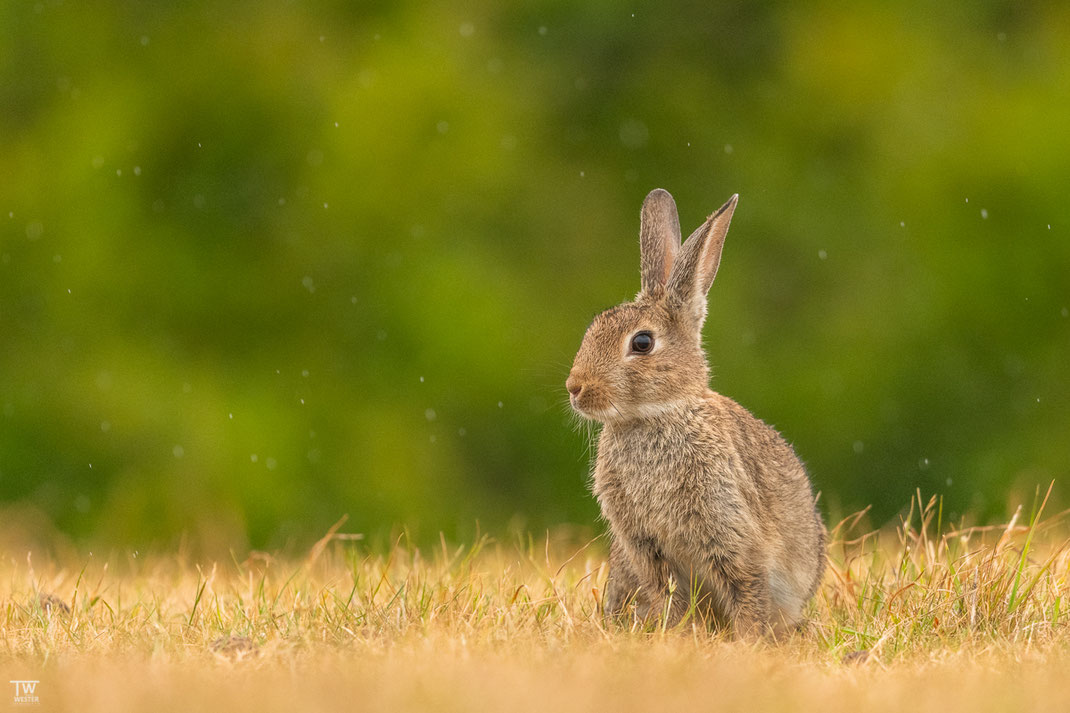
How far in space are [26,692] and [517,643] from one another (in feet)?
4.63

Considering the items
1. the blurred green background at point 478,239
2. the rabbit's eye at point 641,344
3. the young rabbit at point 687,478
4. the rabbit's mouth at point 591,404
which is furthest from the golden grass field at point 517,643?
the blurred green background at point 478,239

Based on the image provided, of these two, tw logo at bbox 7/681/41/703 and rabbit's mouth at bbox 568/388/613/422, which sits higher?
rabbit's mouth at bbox 568/388/613/422

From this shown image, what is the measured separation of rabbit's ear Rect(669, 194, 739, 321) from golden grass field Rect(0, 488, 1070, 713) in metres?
1.15

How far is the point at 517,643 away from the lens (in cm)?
439

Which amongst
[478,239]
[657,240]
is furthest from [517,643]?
[478,239]

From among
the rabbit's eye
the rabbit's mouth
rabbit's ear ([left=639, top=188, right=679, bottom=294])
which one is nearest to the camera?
the rabbit's mouth

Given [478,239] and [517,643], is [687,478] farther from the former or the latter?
[478,239]

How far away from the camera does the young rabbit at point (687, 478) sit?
16.9ft

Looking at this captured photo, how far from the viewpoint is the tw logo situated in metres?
3.59

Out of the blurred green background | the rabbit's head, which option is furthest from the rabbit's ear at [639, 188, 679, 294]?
the blurred green background

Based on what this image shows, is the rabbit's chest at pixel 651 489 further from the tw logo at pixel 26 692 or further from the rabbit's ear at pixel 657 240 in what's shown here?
the tw logo at pixel 26 692

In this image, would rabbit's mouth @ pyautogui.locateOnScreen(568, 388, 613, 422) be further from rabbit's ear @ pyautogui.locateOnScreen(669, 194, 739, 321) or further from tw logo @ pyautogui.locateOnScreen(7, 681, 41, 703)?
tw logo @ pyautogui.locateOnScreen(7, 681, 41, 703)

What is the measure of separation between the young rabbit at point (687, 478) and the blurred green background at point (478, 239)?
5.83m

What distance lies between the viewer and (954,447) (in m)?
11.8
